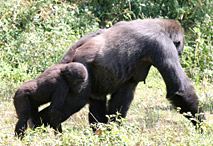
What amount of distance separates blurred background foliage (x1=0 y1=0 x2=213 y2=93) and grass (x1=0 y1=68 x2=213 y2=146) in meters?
0.81

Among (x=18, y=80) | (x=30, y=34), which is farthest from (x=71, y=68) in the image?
(x=30, y=34)

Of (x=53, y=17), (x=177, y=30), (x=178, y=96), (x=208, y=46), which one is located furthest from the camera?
(x=53, y=17)

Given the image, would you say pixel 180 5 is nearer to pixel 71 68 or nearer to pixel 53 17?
pixel 53 17

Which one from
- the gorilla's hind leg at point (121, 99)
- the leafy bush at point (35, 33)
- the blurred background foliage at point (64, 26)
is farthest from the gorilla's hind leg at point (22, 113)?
the leafy bush at point (35, 33)

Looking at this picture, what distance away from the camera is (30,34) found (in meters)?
7.98

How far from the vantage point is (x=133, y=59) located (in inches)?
199

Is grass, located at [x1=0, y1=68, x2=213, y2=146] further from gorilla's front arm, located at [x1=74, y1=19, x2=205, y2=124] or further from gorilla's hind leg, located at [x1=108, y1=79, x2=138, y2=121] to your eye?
gorilla's front arm, located at [x1=74, y1=19, x2=205, y2=124]

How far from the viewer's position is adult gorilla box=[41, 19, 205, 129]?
4.93 metres

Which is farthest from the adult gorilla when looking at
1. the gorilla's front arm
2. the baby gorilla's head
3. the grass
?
the grass

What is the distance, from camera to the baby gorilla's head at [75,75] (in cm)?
466

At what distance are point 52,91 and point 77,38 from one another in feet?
12.4

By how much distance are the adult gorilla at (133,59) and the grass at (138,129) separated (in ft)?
0.99

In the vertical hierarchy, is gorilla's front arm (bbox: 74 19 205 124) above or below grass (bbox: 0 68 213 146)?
above

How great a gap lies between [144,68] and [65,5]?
4.38m
